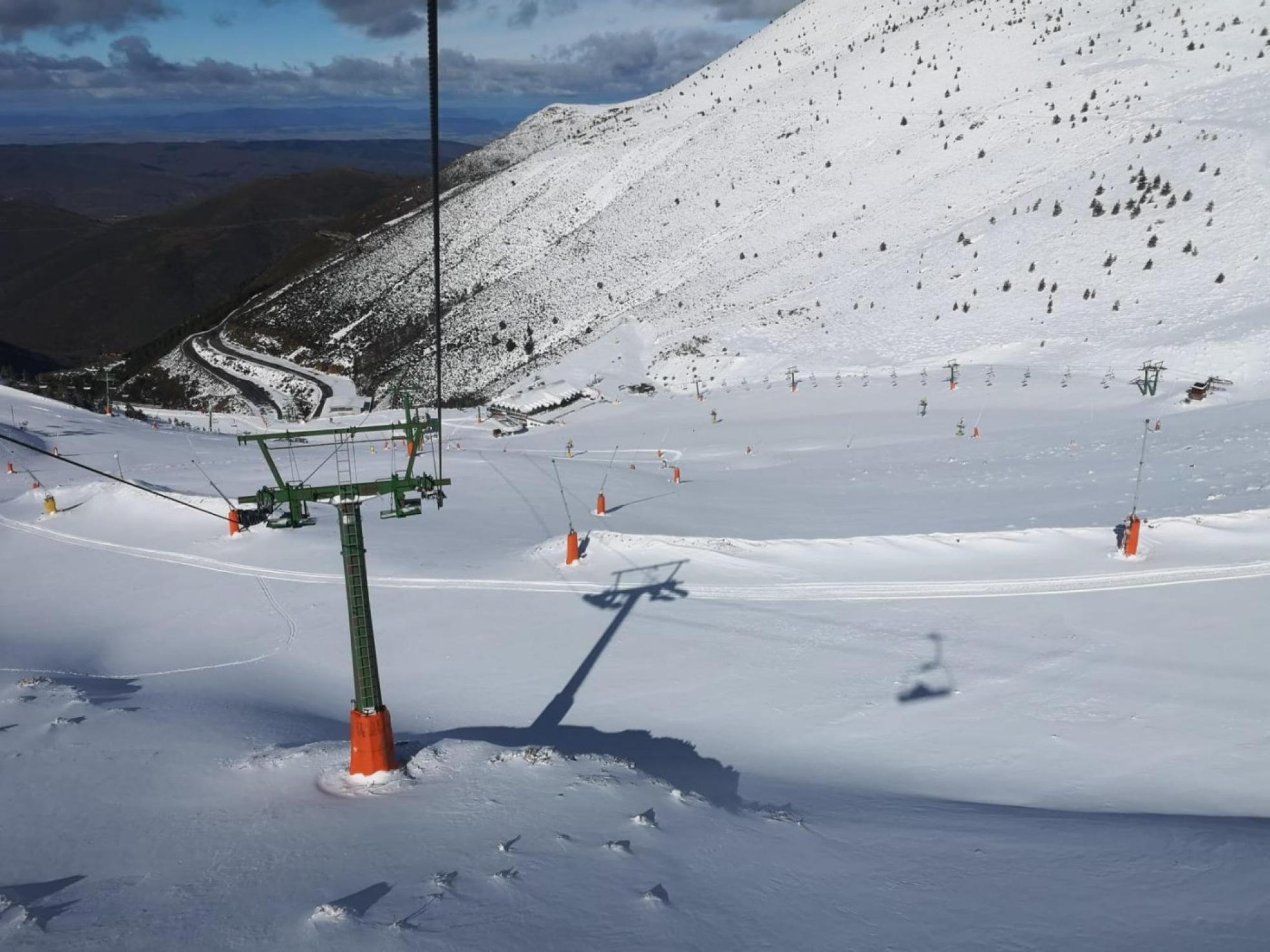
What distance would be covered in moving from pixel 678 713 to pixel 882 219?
1723 inches

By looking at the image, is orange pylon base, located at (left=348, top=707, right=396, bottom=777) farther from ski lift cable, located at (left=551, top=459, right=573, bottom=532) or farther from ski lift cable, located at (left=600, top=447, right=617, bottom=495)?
ski lift cable, located at (left=600, top=447, right=617, bottom=495)

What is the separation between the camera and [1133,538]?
14.2 m

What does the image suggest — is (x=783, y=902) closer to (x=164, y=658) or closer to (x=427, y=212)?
(x=164, y=658)

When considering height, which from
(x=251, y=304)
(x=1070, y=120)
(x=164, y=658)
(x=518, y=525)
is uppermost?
(x=1070, y=120)

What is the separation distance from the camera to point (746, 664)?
12.5 metres

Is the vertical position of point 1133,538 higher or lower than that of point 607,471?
lower

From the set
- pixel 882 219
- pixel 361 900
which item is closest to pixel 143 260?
pixel 882 219

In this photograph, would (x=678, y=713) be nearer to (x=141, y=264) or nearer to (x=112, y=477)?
(x=112, y=477)

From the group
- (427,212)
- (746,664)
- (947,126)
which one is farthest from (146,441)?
(427,212)

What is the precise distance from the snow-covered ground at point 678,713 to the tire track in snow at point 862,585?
86 mm

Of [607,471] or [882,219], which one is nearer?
[607,471]

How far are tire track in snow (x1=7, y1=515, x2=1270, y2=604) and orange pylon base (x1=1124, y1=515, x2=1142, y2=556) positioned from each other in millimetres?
485

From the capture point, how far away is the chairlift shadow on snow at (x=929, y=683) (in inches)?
443

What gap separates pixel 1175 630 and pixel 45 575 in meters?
19.9
